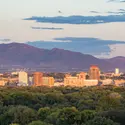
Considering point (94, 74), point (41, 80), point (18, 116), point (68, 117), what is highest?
point (94, 74)

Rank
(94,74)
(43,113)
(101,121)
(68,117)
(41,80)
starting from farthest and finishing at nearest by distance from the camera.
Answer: (94,74) < (41,80) < (43,113) < (68,117) < (101,121)

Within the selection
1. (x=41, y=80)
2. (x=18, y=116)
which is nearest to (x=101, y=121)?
(x=18, y=116)

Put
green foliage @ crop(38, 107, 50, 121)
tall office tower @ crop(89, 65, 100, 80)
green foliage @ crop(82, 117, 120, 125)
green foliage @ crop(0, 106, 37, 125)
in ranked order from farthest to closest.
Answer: tall office tower @ crop(89, 65, 100, 80) → green foliage @ crop(38, 107, 50, 121) → green foliage @ crop(0, 106, 37, 125) → green foliage @ crop(82, 117, 120, 125)

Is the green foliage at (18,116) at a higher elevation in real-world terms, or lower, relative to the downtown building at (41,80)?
lower

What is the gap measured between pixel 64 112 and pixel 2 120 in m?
3.69

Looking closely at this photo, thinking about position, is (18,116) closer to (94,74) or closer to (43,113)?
(43,113)

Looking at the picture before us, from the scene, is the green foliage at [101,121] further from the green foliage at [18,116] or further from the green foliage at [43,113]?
the green foliage at [43,113]

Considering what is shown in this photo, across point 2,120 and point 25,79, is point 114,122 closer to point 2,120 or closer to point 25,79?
point 2,120

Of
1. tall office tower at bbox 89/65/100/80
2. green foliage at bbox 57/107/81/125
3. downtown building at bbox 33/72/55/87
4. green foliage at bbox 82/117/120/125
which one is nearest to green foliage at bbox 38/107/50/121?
green foliage at bbox 57/107/81/125

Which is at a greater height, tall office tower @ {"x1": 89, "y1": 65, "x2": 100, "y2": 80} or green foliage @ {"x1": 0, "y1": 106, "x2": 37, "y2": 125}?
tall office tower @ {"x1": 89, "y1": 65, "x2": 100, "y2": 80}

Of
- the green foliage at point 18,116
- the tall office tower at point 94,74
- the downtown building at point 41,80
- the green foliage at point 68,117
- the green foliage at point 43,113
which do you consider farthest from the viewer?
the tall office tower at point 94,74

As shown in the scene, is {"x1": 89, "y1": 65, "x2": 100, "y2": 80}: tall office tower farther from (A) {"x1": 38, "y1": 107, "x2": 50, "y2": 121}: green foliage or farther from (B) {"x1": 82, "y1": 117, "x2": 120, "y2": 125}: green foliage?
(B) {"x1": 82, "y1": 117, "x2": 120, "y2": 125}: green foliage

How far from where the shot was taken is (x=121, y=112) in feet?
91.3

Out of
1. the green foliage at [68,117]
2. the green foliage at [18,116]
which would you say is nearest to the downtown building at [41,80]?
the green foliage at [18,116]
